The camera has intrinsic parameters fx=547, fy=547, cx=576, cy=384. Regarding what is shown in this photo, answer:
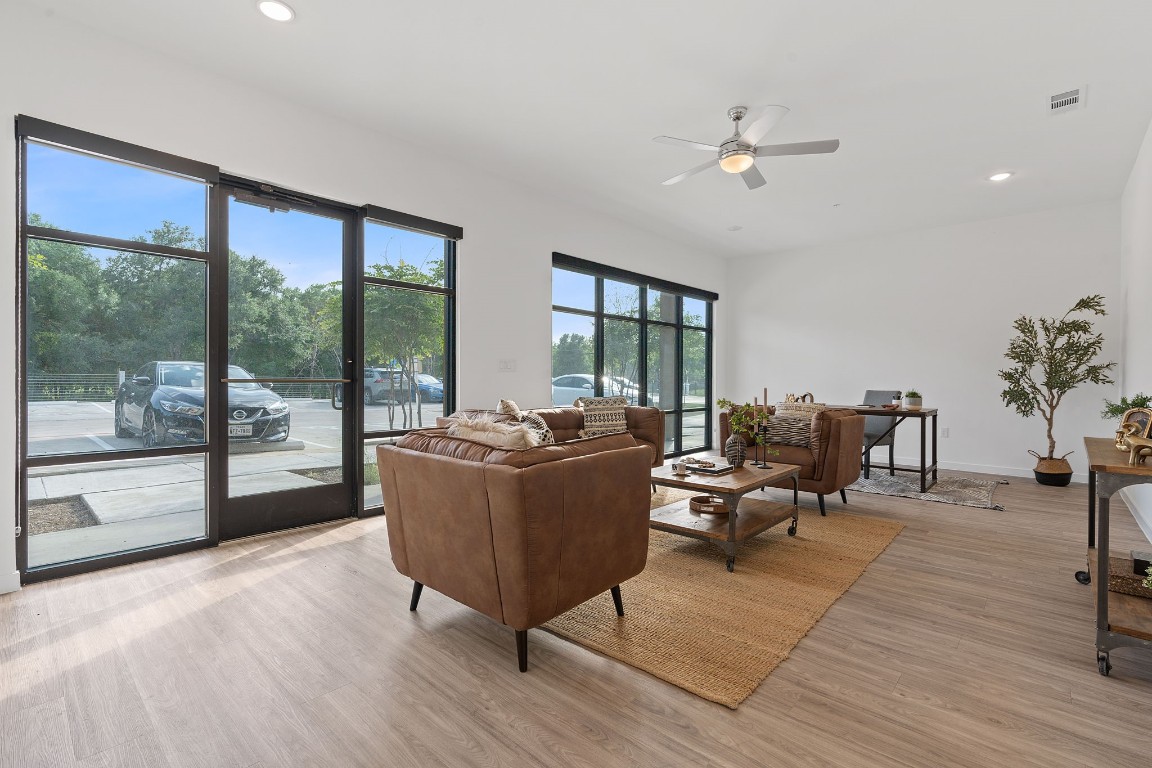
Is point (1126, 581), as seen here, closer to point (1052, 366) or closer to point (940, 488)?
point (940, 488)

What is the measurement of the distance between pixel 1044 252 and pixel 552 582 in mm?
7078

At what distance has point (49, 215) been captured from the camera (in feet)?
9.62

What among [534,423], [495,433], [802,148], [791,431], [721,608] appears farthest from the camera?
[791,431]

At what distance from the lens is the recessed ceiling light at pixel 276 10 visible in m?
2.75

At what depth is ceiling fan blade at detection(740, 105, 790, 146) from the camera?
3129 millimetres

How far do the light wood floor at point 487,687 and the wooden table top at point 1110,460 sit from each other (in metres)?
0.76

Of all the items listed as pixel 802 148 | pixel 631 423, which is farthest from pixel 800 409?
pixel 802 148

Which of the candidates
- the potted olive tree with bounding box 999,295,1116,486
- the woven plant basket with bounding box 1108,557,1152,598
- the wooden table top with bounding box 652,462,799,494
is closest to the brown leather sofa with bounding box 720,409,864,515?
the wooden table top with bounding box 652,462,799,494

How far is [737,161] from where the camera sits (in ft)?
12.0

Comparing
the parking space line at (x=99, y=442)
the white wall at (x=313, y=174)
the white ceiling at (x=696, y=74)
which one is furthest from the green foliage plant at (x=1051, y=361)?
the parking space line at (x=99, y=442)

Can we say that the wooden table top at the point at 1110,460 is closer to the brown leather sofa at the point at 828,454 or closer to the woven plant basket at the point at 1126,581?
the woven plant basket at the point at 1126,581

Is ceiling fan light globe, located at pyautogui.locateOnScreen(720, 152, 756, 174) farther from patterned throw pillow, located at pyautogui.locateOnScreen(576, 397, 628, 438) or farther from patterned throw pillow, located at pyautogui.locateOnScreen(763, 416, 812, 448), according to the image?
patterned throw pillow, located at pyautogui.locateOnScreen(576, 397, 628, 438)

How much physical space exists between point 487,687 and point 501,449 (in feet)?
2.71

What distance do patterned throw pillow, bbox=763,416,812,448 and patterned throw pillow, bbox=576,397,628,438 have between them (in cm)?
149
